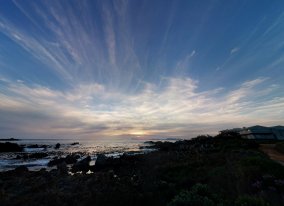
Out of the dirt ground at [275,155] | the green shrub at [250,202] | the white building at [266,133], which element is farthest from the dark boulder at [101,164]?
the white building at [266,133]

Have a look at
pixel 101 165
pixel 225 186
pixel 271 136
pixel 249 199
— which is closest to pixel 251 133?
pixel 271 136

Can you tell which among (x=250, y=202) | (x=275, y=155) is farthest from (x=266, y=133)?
(x=250, y=202)

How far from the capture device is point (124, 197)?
33.1 ft

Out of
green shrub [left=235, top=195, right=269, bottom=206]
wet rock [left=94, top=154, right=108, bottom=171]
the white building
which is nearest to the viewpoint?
green shrub [left=235, top=195, right=269, bottom=206]

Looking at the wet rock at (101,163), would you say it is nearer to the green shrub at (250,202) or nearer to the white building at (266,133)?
the green shrub at (250,202)

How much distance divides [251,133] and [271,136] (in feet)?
11.6

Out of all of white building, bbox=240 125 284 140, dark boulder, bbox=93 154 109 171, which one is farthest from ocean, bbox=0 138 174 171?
white building, bbox=240 125 284 140

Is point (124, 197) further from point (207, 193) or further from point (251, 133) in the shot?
point (251, 133)

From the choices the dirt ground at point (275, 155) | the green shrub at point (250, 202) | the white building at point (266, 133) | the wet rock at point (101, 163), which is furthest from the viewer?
the white building at point (266, 133)

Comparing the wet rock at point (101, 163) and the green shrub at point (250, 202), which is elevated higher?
the wet rock at point (101, 163)

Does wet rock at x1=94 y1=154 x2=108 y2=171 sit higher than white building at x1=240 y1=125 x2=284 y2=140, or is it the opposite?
white building at x1=240 y1=125 x2=284 y2=140

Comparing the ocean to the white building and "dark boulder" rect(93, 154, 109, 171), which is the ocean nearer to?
"dark boulder" rect(93, 154, 109, 171)

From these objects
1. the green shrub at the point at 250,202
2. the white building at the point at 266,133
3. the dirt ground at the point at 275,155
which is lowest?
the green shrub at the point at 250,202

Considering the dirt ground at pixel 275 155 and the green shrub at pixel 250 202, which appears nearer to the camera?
the green shrub at pixel 250 202
